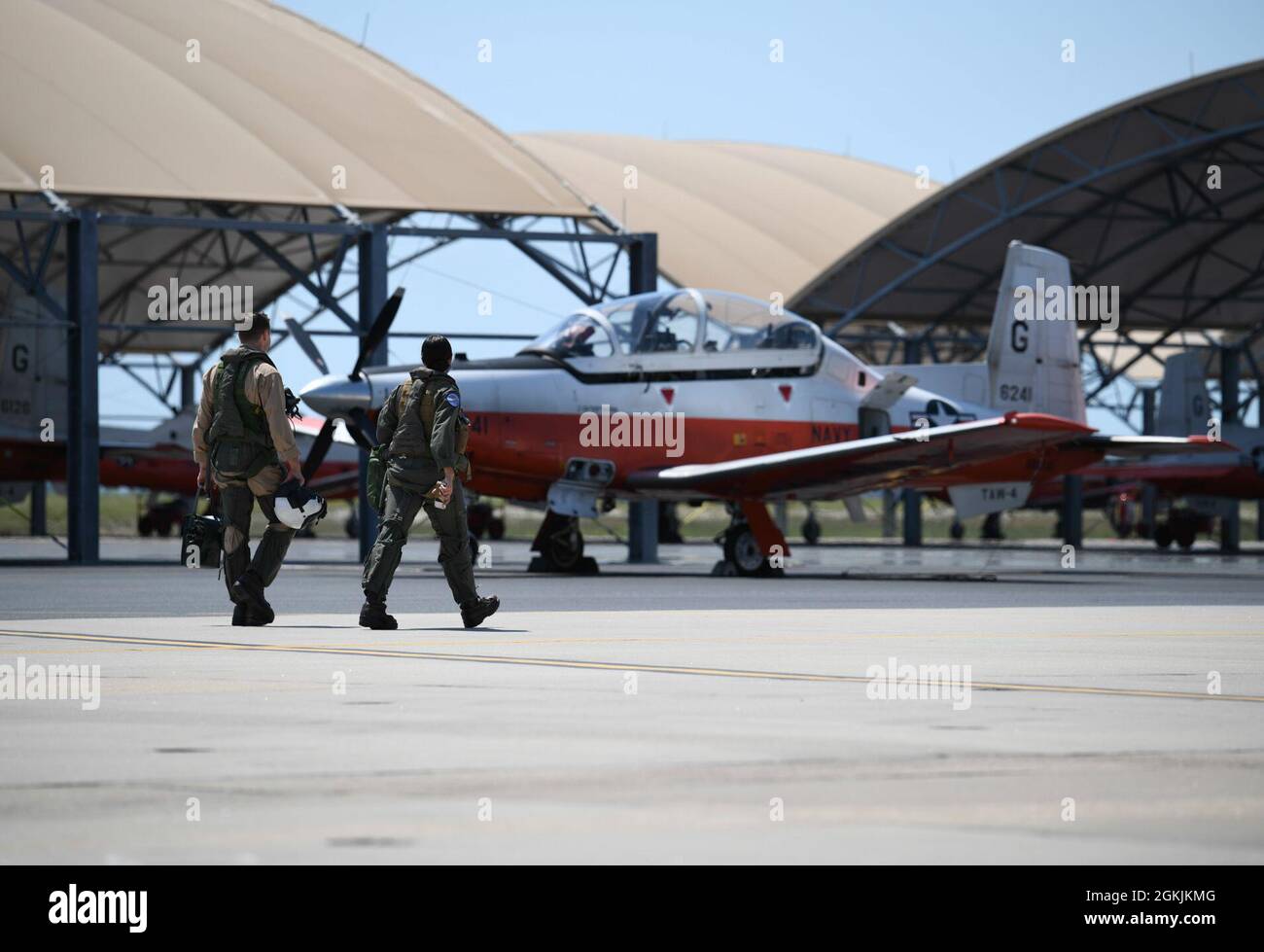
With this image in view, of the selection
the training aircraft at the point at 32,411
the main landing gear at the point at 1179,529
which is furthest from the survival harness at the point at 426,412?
the main landing gear at the point at 1179,529

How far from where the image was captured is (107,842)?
15.2 feet

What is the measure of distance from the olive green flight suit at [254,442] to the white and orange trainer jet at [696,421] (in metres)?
8.72

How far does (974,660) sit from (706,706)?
109 inches

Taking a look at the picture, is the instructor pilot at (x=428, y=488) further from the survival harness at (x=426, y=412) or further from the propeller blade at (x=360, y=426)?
the propeller blade at (x=360, y=426)

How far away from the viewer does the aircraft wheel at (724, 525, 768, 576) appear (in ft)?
75.9

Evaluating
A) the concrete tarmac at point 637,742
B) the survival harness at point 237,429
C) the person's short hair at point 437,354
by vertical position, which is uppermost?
the person's short hair at point 437,354

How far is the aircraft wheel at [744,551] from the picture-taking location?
23.1 metres

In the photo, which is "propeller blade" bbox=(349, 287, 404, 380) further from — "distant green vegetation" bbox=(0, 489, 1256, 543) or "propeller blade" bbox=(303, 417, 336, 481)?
"distant green vegetation" bbox=(0, 489, 1256, 543)

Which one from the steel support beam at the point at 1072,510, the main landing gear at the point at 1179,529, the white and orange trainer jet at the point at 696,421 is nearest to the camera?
the white and orange trainer jet at the point at 696,421

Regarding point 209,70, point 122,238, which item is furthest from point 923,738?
point 122,238

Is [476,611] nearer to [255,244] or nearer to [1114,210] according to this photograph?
[255,244]

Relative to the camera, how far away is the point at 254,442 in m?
12.3

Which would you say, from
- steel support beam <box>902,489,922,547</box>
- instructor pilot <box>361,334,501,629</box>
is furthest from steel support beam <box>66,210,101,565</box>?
steel support beam <box>902,489,922,547</box>
